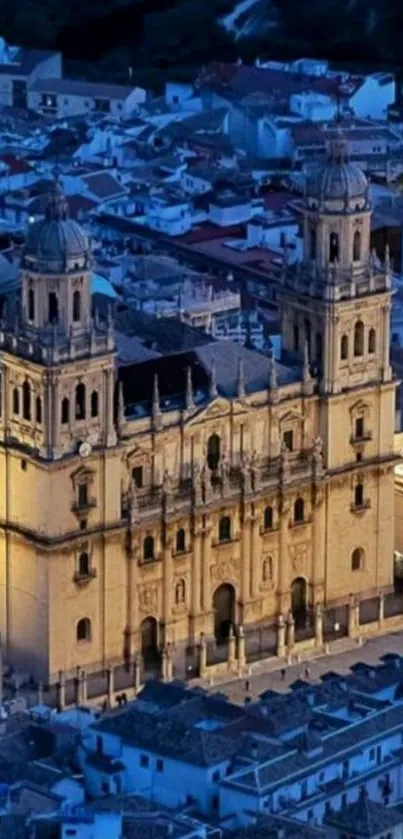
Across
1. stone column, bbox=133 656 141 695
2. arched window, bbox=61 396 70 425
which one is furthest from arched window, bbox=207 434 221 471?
stone column, bbox=133 656 141 695

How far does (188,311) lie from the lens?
12750cm

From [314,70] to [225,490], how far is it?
88143mm

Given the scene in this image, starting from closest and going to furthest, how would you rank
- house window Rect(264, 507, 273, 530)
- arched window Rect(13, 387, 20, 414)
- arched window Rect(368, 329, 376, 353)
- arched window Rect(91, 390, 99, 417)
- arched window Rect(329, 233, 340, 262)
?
arched window Rect(91, 390, 99, 417) → arched window Rect(13, 387, 20, 414) → house window Rect(264, 507, 273, 530) → arched window Rect(329, 233, 340, 262) → arched window Rect(368, 329, 376, 353)

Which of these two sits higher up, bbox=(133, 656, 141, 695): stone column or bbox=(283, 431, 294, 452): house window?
bbox=(283, 431, 294, 452): house window

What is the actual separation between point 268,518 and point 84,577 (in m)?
7.31

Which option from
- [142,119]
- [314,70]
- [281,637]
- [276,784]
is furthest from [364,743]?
[314,70]

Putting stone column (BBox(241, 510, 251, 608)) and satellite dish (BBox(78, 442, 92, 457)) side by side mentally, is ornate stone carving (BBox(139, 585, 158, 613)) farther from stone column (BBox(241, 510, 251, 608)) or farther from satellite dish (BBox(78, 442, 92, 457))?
satellite dish (BBox(78, 442, 92, 457))

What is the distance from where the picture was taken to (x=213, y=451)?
106250 millimetres

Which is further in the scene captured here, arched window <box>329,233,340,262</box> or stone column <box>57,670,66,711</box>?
arched window <box>329,233,340,262</box>

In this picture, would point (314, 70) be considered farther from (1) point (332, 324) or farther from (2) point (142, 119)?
(1) point (332, 324)

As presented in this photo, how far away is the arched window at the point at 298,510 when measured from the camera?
109m

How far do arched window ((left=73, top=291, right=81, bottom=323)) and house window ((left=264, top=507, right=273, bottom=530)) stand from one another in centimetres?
1019

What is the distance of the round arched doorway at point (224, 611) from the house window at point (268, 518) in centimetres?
220

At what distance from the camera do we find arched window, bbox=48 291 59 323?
10112 centimetres
